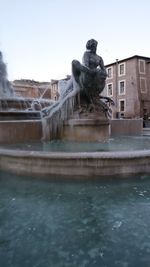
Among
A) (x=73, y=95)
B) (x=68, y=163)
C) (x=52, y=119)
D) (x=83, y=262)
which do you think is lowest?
(x=83, y=262)

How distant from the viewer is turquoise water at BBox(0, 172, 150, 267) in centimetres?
202

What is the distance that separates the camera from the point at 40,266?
1907 mm

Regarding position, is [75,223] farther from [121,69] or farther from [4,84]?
[121,69]

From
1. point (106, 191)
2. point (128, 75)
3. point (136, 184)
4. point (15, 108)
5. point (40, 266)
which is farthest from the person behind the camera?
point (128, 75)

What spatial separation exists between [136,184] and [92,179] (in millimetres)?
633

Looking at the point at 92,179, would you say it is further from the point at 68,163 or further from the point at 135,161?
the point at 135,161

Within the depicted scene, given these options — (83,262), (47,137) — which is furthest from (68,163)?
(47,137)

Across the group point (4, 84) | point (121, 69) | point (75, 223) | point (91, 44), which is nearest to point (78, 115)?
point (91, 44)

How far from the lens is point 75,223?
8.46ft

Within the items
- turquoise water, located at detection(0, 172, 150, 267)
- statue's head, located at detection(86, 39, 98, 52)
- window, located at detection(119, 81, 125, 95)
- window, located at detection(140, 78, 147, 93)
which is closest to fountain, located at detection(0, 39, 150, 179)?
statue's head, located at detection(86, 39, 98, 52)

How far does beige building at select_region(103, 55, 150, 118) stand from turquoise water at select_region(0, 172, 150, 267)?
3225 cm

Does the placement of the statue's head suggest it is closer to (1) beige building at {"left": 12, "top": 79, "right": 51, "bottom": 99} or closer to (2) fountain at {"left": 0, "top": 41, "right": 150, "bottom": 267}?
(2) fountain at {"left": 0, "top": 41, "right": 150, "bottom": 267}

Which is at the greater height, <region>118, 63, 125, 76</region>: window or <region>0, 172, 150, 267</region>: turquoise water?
<region>118, 63, 125, 76</region>: window

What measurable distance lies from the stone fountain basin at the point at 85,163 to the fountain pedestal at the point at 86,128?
2582 mm
